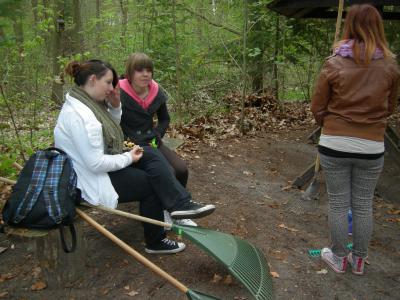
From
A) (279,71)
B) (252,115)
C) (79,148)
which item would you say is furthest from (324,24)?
(79,148)

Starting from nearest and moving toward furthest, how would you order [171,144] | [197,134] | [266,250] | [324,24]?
[266,250] < [171,144] < [197,134] < [324,24]

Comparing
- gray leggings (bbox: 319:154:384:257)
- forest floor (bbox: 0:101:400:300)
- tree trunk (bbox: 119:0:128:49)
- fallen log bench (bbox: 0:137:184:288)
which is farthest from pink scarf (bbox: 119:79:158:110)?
tree trunk (bbox: 119:0:128:49)

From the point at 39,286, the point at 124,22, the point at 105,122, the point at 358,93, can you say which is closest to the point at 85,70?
the point at 105,122

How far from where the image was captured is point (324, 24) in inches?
359

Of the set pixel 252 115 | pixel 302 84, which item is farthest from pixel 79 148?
pixel 302 84

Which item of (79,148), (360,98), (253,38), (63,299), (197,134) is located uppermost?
(253,38)

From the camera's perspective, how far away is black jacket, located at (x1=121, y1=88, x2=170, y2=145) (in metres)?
3.91

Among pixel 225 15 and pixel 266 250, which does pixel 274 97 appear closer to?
pixel 225 15

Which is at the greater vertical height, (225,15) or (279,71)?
(225,15)

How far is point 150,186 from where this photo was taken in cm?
327

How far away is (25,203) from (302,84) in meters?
9.54

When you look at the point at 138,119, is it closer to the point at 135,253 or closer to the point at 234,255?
the point at 135,253

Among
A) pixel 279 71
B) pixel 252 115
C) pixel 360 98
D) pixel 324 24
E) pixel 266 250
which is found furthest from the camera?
pixel 279 71

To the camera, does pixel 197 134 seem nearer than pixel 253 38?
Yes
